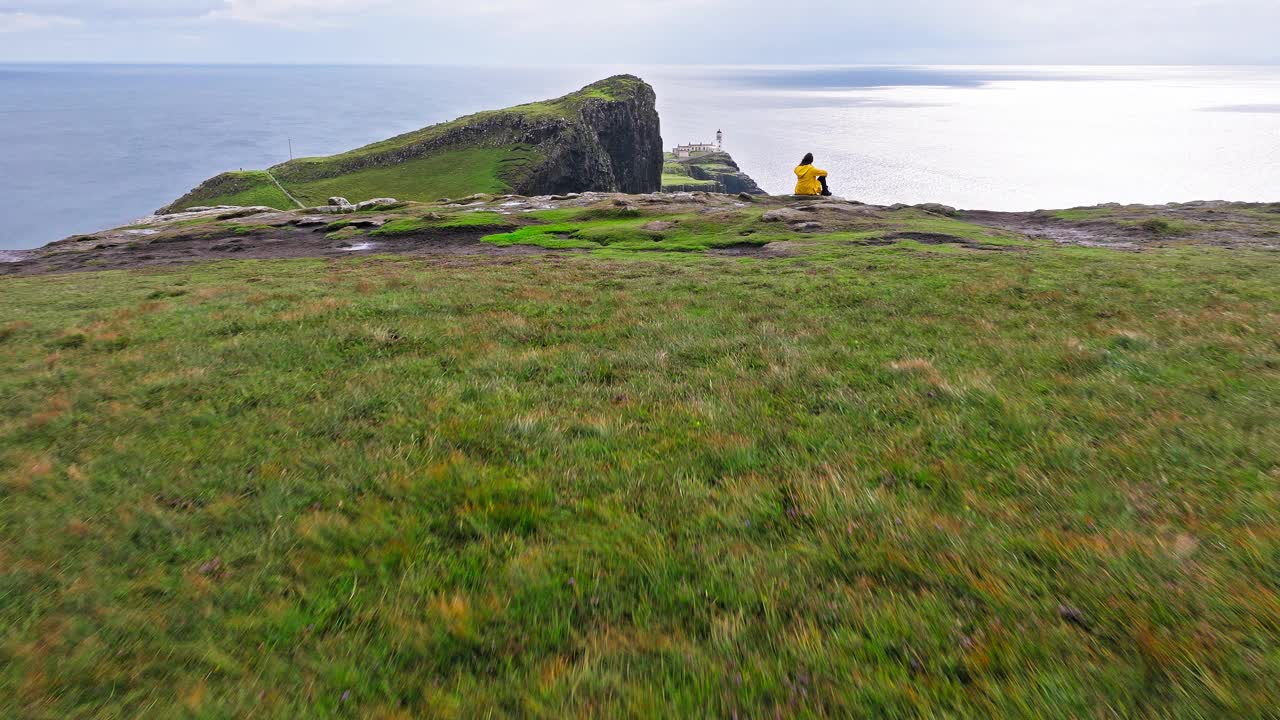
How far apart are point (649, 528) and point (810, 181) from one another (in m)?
54.3

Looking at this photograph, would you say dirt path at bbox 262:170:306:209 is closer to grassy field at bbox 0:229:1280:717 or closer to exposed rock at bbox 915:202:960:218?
exposed rock at bbox 915:202:960:218

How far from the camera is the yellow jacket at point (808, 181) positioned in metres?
51.2

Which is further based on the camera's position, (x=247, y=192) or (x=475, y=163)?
(x=475, y=163)

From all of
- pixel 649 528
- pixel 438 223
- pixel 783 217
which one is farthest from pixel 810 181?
pixel 649 528

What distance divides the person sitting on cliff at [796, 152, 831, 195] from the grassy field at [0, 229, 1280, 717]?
42.5m

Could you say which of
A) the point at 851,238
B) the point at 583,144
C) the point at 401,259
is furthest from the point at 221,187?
the point at 851,238

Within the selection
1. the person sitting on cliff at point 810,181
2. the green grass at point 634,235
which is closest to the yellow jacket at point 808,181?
the person sitting on cliff at point 810,181

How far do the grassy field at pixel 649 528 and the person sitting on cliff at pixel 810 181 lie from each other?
4254 centimetres

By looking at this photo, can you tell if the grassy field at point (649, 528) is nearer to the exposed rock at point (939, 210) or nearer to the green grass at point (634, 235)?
the green grass at point (634, 235)

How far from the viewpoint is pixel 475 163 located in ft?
407

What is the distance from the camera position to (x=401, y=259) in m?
35.5

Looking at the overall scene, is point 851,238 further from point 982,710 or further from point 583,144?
point 583,144

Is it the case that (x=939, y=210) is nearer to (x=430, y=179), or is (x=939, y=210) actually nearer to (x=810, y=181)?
(x=810, y=181)

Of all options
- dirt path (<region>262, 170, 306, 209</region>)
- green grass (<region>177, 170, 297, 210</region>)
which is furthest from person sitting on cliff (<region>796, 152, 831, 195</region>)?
green grass (<region>177, 170, 297, 210</region>)
